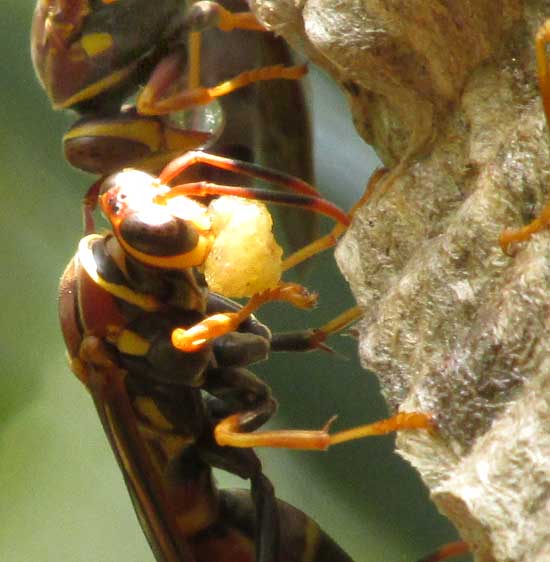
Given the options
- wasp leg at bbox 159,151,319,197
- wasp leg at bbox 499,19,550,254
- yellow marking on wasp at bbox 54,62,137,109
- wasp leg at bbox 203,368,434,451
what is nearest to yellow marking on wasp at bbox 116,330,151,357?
wasp leg at bbox 203,368,434,451

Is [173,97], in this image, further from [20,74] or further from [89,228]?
[20,74]

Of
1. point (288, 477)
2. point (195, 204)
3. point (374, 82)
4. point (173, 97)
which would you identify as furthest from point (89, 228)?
point (374, 82)

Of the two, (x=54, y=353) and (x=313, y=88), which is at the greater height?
(x=313, y=88)

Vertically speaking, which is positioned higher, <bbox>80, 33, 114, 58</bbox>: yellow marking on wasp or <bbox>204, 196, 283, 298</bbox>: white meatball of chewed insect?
<bbox>80, 33, 114, 58</bbox>: yellow marking on wasp

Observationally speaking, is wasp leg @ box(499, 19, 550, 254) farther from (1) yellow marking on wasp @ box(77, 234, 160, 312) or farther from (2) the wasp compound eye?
(1) yellow marking on wasp @ box(77, 234, 160, 312)

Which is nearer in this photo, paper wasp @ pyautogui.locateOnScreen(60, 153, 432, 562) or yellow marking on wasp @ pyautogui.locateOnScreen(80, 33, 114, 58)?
paper wasp @ pyautogui.locateOnScreen(60, 153, 432, 562)

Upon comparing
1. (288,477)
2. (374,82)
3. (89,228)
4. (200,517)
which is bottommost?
(288,477)
